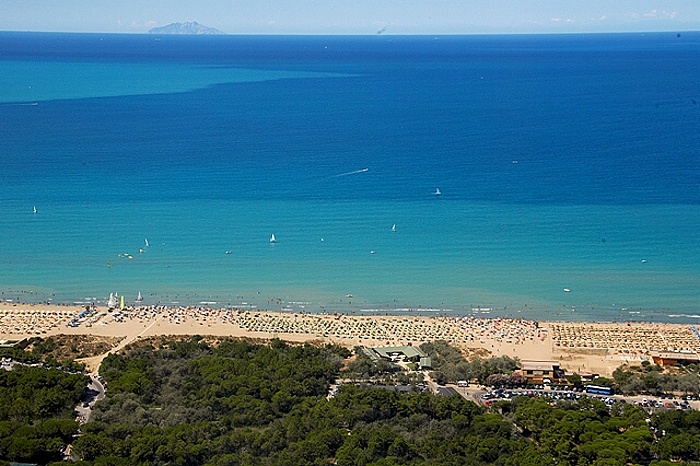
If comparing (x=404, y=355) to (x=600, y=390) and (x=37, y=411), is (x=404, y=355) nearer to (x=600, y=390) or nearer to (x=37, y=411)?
(x=600, y=390)

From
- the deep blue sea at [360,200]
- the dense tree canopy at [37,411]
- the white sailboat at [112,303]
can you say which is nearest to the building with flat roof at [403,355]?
the deep blue sea at [360,200]

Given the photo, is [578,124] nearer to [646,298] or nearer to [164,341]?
[646,298]

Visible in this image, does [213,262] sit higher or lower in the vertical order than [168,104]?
lower

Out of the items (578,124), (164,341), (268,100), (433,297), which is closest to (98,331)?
(164,341)

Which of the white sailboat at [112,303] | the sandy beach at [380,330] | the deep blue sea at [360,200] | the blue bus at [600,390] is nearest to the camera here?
the blue bus at [600,390]

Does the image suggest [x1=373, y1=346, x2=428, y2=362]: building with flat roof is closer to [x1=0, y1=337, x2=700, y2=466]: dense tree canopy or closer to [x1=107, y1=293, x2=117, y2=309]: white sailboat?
[x1=0, y1=337, x2=700, y2=466]: dense tree canopy

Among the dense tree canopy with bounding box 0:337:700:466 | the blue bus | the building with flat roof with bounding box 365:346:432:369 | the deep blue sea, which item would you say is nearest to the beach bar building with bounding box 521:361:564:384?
the blue bus

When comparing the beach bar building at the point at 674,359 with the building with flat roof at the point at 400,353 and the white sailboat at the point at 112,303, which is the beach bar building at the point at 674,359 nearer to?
the building with flat roof at the point at 400,353
